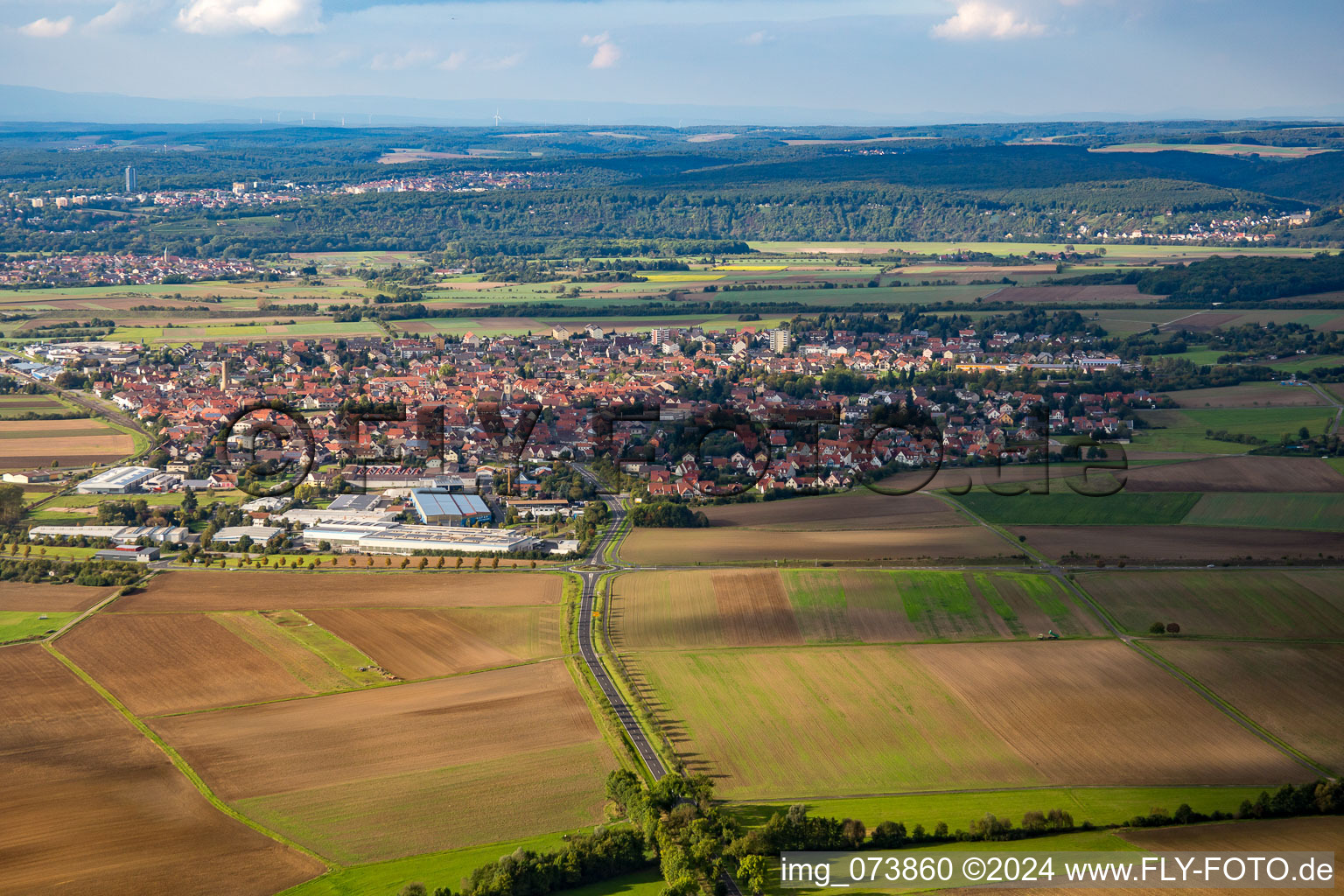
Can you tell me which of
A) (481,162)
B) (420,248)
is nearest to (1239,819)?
(420,248)

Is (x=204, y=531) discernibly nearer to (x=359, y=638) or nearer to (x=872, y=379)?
(x=359, y=638)

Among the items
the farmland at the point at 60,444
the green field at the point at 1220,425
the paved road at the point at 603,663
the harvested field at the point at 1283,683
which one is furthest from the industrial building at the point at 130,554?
the green field at the point at 1220,425

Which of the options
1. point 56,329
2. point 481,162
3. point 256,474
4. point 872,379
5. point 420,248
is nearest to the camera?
point 256,474

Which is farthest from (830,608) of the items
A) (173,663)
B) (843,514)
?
(173,663)

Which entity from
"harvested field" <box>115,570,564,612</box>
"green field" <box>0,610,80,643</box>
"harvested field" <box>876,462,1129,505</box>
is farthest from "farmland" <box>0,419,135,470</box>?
"harvested field" <box>876,462,1129,505</box>

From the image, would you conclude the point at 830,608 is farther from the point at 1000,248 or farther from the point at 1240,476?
the point at 1000,248

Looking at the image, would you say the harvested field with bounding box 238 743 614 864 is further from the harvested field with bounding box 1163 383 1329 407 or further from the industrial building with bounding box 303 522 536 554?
the harvested field with bounding box 1163 383 1329 407
